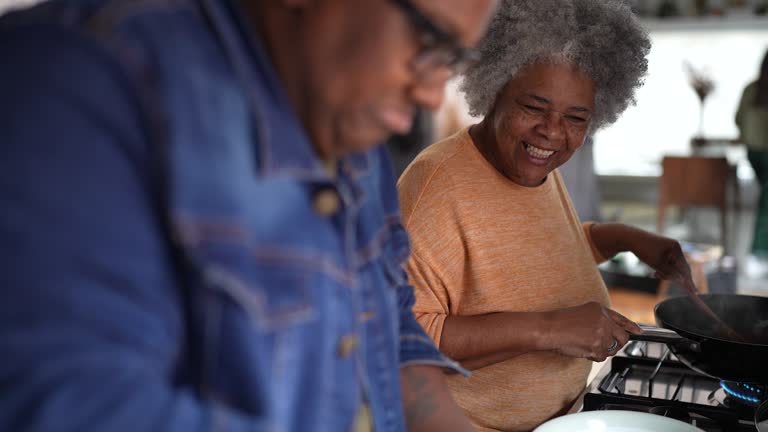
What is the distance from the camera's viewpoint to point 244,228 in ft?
1.93

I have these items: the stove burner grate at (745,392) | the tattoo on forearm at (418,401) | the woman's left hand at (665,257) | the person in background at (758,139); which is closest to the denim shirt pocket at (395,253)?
the tattoo on forearm at (418,401)

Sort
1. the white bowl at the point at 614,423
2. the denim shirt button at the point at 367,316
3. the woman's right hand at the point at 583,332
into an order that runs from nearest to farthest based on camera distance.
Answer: the denim shirt button at the point at 367,316 < the white bowl at the point at 614,423 < the woman's right hand at the point at 583,332

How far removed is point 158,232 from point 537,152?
1.02m

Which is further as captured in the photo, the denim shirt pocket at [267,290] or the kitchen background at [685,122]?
the kitchen background at [685,122]

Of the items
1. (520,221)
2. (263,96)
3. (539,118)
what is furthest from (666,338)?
(263,96)

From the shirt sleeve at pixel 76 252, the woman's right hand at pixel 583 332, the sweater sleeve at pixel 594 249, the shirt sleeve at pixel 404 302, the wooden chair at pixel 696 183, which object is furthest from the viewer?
the wooden chair at pixel 696 183

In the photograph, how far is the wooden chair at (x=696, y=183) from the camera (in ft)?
18.2

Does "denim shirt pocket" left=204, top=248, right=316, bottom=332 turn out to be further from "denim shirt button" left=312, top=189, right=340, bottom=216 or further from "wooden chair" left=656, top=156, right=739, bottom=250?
"wooden chair" left=656, top=156, right=739, bottom=250

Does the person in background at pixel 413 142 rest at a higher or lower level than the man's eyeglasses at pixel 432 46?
lower

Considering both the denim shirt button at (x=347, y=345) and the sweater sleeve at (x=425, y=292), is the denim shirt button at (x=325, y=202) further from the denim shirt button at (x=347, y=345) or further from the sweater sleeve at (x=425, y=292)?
the sweater sleeve at (x=425, y=292)

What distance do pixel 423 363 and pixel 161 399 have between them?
1.69 feet

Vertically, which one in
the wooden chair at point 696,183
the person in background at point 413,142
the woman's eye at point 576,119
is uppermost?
the woman's eye at point 576,119

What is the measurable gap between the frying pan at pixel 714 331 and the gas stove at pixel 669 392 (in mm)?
71

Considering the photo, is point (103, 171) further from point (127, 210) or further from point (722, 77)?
point (722, 77)
